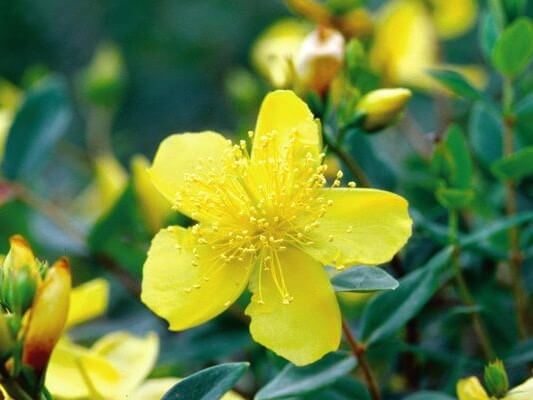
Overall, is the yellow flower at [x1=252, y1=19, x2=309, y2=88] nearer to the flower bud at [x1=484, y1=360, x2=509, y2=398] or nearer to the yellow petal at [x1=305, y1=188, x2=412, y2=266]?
the yellow petal at [x1=305, y1=188, x2=412, y2=266]

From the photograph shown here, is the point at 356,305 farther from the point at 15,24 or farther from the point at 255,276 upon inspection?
the point at 15,24

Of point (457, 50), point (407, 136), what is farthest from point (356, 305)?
point (457, 50)

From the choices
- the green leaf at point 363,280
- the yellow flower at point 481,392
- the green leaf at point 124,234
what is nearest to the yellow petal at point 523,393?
the yellow flower at point 481,392

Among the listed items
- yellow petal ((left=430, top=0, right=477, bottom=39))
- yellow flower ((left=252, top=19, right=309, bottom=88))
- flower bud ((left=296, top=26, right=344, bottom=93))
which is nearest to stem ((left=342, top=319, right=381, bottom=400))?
flower bud ((left=296, top=26, right=344, bottom=93))

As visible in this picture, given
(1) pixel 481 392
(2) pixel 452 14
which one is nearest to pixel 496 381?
(1) pixel 481 392

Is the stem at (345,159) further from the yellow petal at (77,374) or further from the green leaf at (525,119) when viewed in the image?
the yellow petal at (77,374)

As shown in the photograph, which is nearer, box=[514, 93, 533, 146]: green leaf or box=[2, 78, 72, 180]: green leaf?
box=[514, 93, 533, 146]: green leaf
